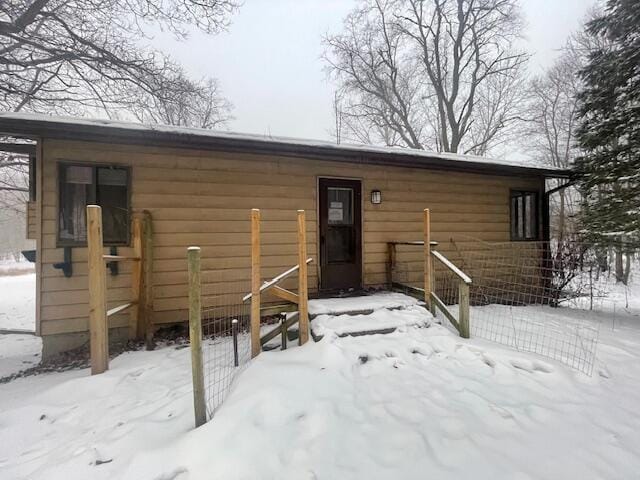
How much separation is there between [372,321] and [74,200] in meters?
4.32

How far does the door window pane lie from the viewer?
512cm

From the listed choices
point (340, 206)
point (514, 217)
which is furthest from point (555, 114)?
point (340, 206)

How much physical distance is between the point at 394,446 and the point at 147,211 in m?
4.09

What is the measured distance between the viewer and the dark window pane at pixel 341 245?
512cm

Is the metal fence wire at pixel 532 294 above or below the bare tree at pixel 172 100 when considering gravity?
below

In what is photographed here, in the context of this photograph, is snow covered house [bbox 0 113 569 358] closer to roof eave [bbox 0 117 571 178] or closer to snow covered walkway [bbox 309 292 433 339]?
roof eave [bbox 0 117 571 178]

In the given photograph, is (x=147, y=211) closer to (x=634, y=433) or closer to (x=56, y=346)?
(x=56, y=346)

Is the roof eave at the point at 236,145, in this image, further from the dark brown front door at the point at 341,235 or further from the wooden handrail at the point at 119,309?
the wooden handrail at the point at 119,309

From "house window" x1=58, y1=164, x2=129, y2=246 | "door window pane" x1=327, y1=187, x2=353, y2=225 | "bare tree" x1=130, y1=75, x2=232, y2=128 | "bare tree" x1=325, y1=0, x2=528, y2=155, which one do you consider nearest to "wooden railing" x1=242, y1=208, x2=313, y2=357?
"door window pane" x1=327, y1=187, x2=353, y2=225

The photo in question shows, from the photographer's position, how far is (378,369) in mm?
2811

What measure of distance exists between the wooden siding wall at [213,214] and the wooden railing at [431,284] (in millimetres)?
199

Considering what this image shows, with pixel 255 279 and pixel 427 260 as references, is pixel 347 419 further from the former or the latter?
pixel 427 260

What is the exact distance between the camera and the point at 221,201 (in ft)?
14.7

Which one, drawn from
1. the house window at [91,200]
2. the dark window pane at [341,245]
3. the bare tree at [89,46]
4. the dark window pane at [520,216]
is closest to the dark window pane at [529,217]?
the dark window pane at [520,216]
